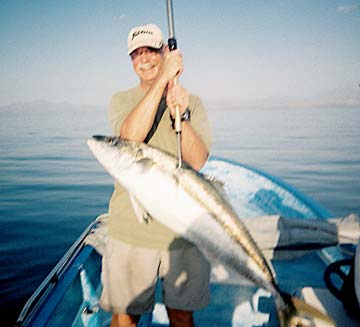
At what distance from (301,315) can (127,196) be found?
1.69 metres

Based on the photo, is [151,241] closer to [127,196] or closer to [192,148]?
[127,196]

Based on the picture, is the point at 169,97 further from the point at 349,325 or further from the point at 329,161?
the point at 329,161

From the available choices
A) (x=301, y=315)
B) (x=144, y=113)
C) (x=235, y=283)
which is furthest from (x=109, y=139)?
(x=235, y=283)

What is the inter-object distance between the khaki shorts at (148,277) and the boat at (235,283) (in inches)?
13.1

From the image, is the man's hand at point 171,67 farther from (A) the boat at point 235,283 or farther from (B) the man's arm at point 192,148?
(A) the boat at point 235,283

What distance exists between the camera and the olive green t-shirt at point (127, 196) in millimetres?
2342

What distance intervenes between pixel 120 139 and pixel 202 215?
0.97 metres

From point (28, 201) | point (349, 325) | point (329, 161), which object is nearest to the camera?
point (349, 325)

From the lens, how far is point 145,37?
245 cm

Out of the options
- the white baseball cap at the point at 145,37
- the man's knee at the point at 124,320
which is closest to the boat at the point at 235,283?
the man's knee at the point at 124,320

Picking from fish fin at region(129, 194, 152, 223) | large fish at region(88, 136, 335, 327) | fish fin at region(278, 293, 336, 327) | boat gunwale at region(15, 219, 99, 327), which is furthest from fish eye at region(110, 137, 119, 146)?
fish fin at region(278, 293, 336, 327)

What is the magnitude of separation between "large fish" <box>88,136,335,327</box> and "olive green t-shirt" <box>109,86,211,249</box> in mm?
134

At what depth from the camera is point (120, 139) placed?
2.38 m

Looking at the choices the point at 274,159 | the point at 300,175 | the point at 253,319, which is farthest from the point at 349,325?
the point at 274,159
